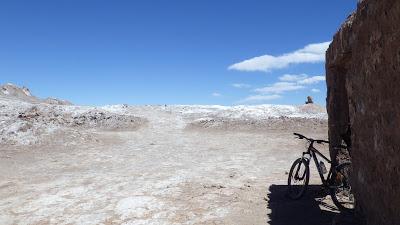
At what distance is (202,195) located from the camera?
949cm

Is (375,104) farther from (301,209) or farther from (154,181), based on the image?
(154,181)

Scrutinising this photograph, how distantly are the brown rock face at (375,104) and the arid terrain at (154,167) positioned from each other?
1.39m

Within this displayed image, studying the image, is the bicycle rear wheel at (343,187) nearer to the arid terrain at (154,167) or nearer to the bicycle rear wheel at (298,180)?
the arid terrain at (154,167)

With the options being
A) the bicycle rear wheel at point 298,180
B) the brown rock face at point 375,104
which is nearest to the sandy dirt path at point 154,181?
the bicycle rear wheel at point 298,180

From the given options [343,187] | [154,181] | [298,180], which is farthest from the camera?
[154,181]

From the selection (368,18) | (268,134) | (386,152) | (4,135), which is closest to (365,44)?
(368,18)

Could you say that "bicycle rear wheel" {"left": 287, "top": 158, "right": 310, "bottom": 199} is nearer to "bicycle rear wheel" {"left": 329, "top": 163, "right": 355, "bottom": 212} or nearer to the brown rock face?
"bicycle rear wheel" {"left": 329, "top": 163, "right": 355, "bottom": 212}

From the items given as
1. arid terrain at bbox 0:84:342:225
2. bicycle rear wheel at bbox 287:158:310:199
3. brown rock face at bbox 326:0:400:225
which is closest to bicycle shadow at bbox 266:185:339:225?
arid terrain at bbox 0:84:342:225

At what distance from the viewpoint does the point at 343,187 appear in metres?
8.25

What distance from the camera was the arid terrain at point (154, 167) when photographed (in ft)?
26.8

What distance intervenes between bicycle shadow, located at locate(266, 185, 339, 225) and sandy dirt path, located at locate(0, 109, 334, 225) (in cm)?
2

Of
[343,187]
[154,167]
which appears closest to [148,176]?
[154,167]

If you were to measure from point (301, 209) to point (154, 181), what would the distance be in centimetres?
436

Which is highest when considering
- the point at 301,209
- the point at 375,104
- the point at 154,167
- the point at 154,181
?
the point at 375,104
